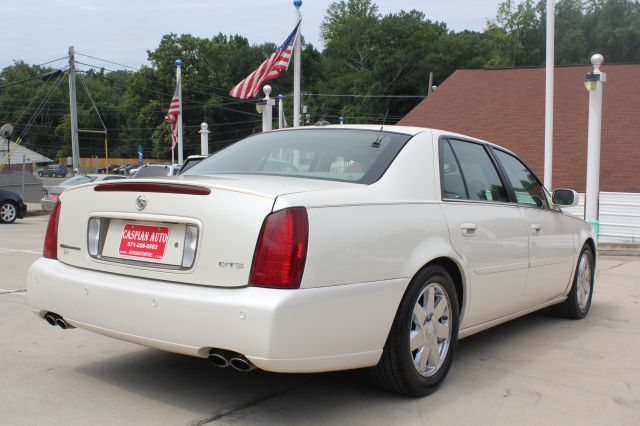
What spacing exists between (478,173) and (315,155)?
128cm

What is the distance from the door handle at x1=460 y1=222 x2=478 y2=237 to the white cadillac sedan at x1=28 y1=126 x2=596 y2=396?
0.01 meters

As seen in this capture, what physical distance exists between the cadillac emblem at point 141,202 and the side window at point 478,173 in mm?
2146

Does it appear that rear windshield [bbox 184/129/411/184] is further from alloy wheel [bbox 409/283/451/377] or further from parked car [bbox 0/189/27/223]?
parked car [bbox 0/189/27/223]

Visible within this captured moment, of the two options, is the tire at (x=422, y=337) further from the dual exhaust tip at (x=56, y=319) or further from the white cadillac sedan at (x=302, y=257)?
the dual exhaust tip at (x=56, y=319)

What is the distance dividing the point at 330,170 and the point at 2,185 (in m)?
25.0

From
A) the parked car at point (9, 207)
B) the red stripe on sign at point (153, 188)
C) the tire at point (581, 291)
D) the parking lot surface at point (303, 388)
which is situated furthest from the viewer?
the parked car at point (9, 207)

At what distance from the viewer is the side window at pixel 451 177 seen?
169 inches

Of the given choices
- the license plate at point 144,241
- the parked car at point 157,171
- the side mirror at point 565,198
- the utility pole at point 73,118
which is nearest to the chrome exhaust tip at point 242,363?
the license plate at point 144,241

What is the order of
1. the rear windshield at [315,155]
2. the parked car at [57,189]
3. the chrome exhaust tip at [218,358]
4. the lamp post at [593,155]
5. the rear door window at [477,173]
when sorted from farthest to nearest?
the parked car at [57,189] → the lamp post at [593,155] → the rear door window at [477,173] → the rear windshield at [315,155] → the chrome exhaust tip at [218,358]

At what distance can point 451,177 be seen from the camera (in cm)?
441

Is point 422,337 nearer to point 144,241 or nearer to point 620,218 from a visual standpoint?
point 144,241

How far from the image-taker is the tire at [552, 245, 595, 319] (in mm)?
6121

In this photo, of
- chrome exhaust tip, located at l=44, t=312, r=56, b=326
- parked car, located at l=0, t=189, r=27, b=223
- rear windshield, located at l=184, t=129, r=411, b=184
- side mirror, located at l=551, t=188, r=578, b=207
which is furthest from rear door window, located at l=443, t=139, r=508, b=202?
parked car, located at l=0, t=189, r=27, b=223

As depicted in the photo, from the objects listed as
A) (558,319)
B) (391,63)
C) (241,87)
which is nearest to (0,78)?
(391,63)
